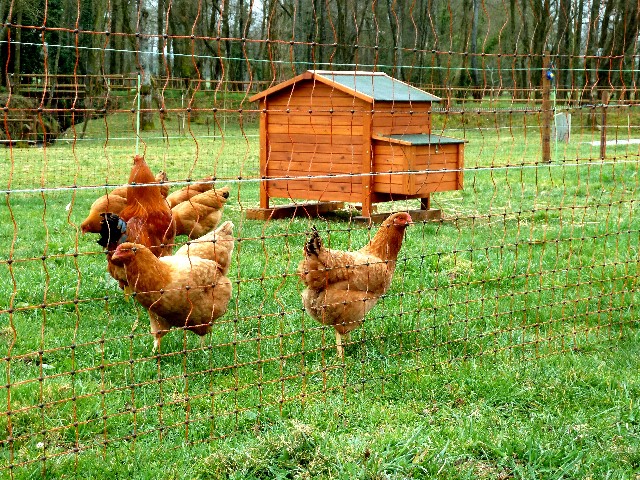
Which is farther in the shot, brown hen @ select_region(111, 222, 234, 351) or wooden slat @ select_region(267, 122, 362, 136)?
wooden slat @ select_region(267, 122, 362, 136)

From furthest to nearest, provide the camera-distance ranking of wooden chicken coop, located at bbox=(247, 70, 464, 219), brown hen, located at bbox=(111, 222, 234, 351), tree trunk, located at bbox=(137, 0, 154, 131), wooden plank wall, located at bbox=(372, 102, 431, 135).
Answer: wooden plank wall, located at bbox=(372, 102, 431, 135), wooden chicken coop, located at bbox=(247, 70, 464, 219), brown hen, located at bbox=(111, 222, 234, 351), tree trunk, located at bbox=(137, 0, 154, 131)

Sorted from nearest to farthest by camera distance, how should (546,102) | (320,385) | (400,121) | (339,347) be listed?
(320,385) < (339,347) < (546,102) < (400,121)

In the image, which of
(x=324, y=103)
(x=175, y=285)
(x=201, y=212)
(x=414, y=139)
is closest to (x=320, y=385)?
(x=175, y=285)

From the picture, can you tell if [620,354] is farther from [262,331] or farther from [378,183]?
[378,183]

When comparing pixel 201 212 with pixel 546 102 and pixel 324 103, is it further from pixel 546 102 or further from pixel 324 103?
pixel 546 102

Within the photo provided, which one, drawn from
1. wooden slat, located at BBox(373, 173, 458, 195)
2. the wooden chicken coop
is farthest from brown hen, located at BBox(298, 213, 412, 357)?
wooden slat, located at BBox(373, 173, 458, 195)

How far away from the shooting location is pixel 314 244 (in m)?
4.82

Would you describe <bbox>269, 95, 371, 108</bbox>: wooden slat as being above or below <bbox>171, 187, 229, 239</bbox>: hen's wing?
above

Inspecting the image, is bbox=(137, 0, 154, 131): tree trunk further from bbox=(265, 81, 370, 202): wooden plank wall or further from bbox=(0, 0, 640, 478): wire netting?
bbox=(265, 81, 370, 202): wooden plank wall

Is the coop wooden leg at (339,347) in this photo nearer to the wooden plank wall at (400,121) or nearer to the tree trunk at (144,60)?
the tree trunk at (144,60)

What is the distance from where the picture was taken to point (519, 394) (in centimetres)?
427

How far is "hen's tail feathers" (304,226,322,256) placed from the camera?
4.80 m

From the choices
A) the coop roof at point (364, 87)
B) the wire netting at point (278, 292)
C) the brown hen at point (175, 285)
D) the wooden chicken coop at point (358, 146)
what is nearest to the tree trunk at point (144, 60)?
the wire netting at point (278, 292)

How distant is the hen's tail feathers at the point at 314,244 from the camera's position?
4.80 meters
